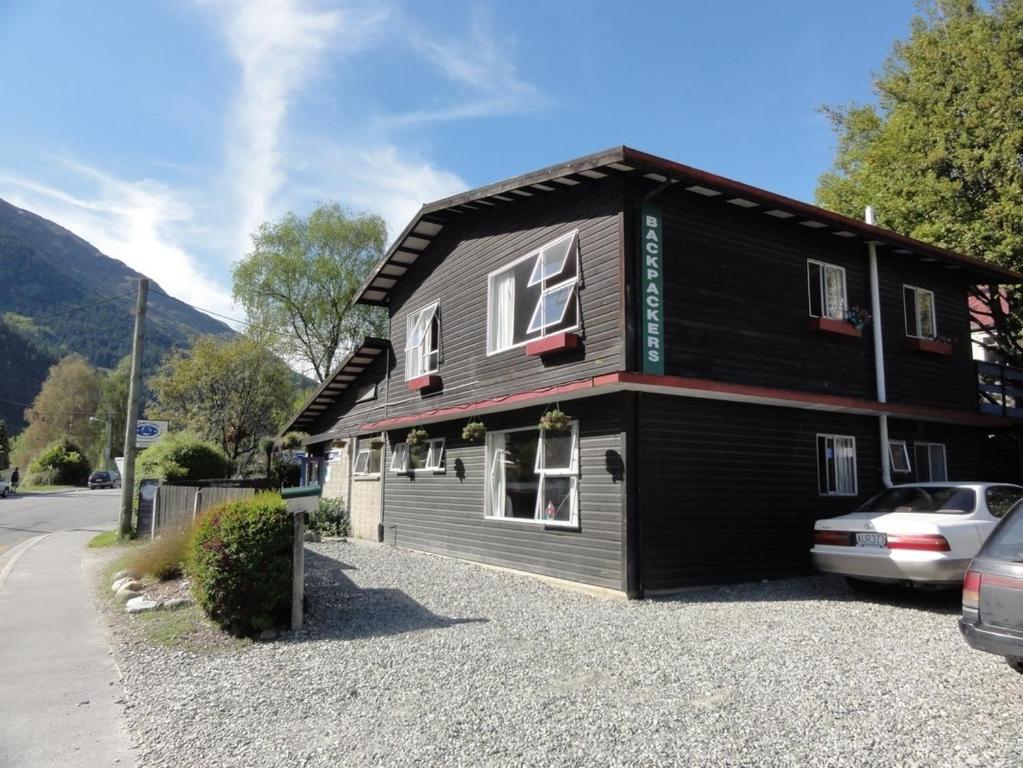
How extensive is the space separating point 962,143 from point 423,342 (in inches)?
554

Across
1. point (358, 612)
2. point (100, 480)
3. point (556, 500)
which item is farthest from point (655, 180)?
point (100, 480)

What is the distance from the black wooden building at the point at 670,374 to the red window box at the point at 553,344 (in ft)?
0.11

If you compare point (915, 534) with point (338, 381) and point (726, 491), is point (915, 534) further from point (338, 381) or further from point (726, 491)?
point (338, 381)

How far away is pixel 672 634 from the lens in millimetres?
7012

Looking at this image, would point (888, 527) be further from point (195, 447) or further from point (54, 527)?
point (54, 527)

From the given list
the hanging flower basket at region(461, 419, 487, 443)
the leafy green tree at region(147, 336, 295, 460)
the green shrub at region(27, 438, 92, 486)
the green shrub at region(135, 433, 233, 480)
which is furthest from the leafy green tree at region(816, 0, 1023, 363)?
the green shrub at region(27, 438, 92, 486)

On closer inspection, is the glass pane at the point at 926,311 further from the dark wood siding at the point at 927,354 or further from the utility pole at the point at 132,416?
the utility pole at the point at 132,416

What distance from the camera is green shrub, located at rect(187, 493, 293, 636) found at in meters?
7.11

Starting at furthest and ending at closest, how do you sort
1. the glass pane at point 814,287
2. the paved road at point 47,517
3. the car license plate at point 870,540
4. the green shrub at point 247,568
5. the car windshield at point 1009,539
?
the paved road at point 47,517 → the glass pane at point 814,287 → the car license plate at point 870,540 → the green shrub at point 247,568 → the car windshield at point 1009,539

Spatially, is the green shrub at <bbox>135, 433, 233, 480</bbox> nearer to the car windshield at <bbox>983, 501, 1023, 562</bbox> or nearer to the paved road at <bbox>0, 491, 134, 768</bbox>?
the paved road at <bbox>0, 491, 134, 768</bbox>

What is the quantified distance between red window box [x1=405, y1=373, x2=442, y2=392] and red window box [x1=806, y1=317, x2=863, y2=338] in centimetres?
671

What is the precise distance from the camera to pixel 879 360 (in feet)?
38.8

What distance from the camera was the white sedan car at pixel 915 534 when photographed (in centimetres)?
770

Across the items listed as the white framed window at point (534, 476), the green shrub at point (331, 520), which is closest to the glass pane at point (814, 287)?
the white framed window at point (534, 476)
